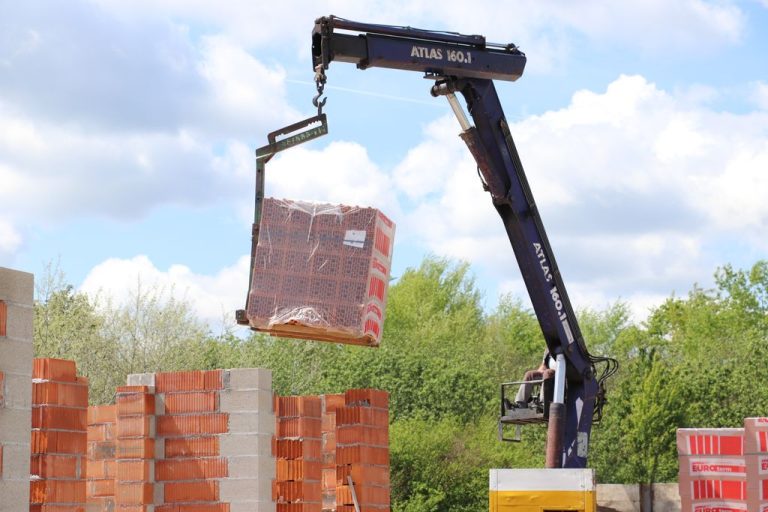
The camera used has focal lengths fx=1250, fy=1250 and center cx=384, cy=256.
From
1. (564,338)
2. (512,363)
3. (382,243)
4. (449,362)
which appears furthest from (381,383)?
(382,243)

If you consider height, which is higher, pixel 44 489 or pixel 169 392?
pixel 169 392

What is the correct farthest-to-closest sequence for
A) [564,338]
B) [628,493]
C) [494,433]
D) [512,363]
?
1. [512,363]
2. [494,433]
3. [628,493]
4. [564,338]

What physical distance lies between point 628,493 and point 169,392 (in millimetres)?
12338

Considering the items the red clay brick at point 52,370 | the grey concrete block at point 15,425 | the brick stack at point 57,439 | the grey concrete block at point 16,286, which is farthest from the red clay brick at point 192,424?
the grey concrete block at point 16,286

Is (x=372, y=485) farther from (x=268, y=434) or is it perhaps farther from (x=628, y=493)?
(x=628, y=493)

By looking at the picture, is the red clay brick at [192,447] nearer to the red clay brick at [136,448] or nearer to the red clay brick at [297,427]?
Answer: the red clay brick at [136,448]

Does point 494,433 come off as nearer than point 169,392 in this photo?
No

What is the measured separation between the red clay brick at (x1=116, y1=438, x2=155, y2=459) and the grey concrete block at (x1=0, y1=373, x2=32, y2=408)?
2.82 m

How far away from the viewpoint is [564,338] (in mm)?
14445

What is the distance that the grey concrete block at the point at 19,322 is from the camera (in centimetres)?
755

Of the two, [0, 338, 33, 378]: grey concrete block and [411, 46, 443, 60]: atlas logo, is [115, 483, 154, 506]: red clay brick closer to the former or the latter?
[0, 338, 33, 378]: grey concrete block

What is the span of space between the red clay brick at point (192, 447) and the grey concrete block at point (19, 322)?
3.05 m

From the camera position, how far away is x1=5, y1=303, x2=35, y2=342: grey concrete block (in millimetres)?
7549

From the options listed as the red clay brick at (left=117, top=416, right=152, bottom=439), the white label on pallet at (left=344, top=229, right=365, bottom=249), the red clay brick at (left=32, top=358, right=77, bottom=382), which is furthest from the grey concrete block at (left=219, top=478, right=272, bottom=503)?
the white label on pallet at (left=344, top=229, right=365, bottom=249)
